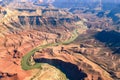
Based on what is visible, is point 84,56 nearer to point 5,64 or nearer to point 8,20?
point 5,64

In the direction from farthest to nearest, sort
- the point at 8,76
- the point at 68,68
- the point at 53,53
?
the point at 53,53 < the point at 68,68 < the point at 8,76

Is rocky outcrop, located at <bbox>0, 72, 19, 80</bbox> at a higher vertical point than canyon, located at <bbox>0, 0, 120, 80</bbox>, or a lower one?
lower

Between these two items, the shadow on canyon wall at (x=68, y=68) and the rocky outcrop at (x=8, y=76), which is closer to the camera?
the rocky outcrop at (x=8, y=76)

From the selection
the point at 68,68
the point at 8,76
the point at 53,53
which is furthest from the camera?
the point at 53,53

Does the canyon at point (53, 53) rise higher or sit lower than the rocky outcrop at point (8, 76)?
higher

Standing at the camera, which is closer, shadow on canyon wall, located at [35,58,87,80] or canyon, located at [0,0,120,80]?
shadow on canyon wall, located at [35,58,87,80]

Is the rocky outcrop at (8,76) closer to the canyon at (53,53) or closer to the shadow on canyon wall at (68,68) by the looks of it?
the canyon at (53,53)

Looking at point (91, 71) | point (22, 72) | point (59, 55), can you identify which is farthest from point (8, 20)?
point (91, 71)

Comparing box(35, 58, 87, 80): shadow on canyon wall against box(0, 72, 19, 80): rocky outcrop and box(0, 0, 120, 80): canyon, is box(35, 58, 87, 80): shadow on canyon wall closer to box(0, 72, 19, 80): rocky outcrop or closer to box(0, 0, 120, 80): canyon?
box(0, 0, 120, 80): canyon

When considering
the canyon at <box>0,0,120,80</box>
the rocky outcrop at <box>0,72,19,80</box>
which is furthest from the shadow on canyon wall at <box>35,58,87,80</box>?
the rocky outcrop at <box>0,72,19,80</box>

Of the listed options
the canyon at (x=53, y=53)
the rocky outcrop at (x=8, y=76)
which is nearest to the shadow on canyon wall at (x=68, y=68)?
the canyon at (x=53, y=53)

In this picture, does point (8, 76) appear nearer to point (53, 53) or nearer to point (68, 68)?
point (68, 68)

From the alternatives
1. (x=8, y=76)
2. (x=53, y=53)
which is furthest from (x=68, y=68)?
(x=8, y=76)
